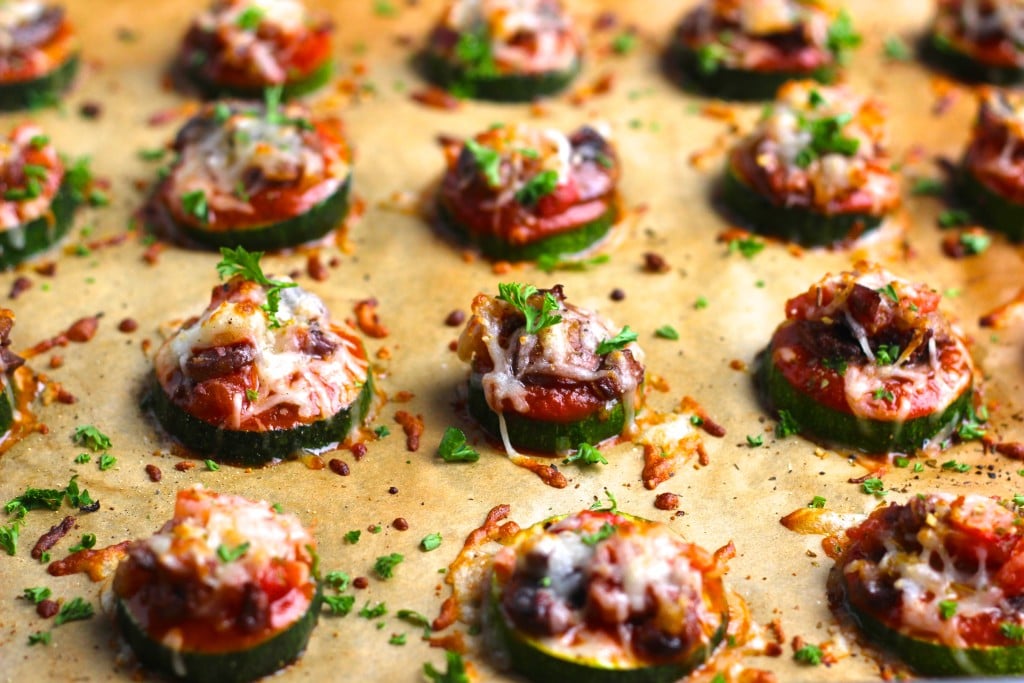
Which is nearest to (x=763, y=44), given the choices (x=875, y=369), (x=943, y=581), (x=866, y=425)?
(x=875, y=369)

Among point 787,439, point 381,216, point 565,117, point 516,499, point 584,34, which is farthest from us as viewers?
point 584,34

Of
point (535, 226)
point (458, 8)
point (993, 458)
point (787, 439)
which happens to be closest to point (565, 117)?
point (458, 8)

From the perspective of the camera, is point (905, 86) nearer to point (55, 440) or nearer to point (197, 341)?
point (197, 341)

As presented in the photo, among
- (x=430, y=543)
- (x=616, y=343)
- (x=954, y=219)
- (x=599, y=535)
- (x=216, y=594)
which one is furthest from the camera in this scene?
(x=954, y=219)

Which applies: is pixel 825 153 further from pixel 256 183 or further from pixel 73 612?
pixel 73 612

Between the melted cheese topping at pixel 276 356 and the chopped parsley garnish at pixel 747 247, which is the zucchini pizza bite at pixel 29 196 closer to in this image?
the melted cheese topping at pixel 276 356

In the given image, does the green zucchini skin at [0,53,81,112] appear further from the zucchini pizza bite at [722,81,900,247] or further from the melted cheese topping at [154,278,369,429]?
the zucchini pizza bite at [722,81,900,247]
